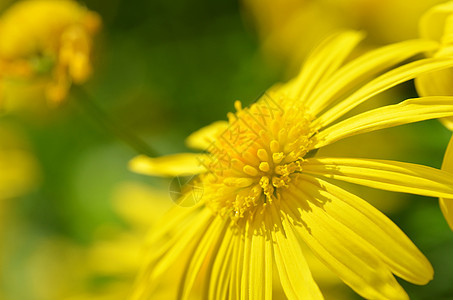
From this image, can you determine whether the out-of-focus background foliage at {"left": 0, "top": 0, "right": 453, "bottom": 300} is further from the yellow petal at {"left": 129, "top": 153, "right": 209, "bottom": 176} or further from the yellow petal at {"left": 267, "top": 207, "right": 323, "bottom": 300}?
the yellow petal at {"left": 267, "top": 207, "right": 323, "bottom": 300}

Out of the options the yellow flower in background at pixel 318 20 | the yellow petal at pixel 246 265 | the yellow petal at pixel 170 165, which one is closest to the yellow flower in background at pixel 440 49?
the yellow petal at pixel 246 265

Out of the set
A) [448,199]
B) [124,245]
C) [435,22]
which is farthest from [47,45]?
[448,199]

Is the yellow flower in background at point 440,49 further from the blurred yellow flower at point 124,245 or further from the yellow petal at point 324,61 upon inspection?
the blurred yellow flower at point 124,245

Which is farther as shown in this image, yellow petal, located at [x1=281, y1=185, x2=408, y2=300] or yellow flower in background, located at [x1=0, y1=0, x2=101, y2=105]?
yellow flower in background, located at [x1=0, y1=0, x2=101, y2=105]

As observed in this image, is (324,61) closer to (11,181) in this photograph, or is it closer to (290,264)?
(290,264)

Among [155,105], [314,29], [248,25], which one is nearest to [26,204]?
[155,105]

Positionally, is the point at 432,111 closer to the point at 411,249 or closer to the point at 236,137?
the point at 411,249

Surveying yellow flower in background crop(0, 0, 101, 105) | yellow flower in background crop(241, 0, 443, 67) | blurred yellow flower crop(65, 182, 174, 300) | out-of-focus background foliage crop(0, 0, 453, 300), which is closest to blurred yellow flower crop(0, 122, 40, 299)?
out-of-focus background foliage crop(0, 0, 453, 300)
